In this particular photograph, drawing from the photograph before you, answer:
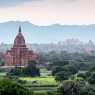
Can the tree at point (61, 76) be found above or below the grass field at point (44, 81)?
above

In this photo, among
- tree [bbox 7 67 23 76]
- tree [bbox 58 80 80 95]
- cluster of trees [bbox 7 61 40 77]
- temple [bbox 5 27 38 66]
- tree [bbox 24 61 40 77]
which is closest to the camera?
tree [bbox 58 80 80 95]

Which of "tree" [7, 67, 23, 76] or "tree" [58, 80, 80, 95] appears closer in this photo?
"tree" [58, 80, 80, 95]

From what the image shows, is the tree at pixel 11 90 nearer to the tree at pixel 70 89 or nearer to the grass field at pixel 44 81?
the tree at pixel 70 89

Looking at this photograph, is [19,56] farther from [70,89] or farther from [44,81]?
[70,89]

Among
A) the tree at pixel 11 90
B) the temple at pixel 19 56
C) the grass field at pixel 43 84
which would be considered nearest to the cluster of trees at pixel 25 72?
the grass field at pixel 43 84

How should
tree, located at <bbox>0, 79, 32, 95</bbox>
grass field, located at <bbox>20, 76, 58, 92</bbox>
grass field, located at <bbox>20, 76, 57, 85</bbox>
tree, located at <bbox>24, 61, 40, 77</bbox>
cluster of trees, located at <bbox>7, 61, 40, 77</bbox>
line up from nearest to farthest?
tree, located at <bbox>0, 79, 32, 95</bbox> < grass field, located at <bbox>20, 76, 58, 92</bbox> < grass field, located at <bbox>20, 76, 57, 85</bbox> < cluster of trees, located at <bbox>7, 61, 40, 77</bbox> < tree, located at <bbox>24, 61, 40, 77</bbox>

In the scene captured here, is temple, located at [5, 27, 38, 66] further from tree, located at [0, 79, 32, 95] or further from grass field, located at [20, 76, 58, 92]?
tree, located at [0, 79, 32, 95]

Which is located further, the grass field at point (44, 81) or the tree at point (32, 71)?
the tree at point (32, 71)

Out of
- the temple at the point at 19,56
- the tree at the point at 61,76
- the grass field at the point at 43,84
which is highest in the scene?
the temple at the point at 19,56

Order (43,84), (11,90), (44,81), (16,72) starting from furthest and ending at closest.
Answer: (16,72) → (44,81) → (43,84) → (11,90)

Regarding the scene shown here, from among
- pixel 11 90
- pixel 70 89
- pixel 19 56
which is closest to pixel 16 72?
pixel 19 56

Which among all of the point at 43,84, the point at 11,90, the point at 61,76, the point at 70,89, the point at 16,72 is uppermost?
the point at 11,90

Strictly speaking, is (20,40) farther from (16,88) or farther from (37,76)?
(16,88)

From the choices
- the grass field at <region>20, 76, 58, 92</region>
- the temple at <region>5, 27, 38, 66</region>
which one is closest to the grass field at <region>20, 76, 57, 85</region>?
the grass field at <region>20, 76, 58, 92</region>
